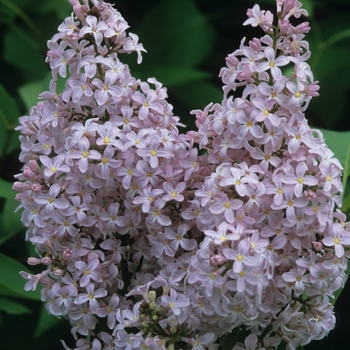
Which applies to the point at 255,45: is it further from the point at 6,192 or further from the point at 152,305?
the point at 6,192

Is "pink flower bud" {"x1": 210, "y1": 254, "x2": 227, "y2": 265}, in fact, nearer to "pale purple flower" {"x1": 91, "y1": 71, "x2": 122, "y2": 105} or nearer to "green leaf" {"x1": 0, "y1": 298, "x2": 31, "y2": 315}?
"pale purple flower" {"x1": 91, "y1": 71, "x2": 122, "y2": 105}

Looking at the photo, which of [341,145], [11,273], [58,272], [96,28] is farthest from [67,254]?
[341,145]

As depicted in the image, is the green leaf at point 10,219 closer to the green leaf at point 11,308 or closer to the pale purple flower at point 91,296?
the green leaf at point 11,308

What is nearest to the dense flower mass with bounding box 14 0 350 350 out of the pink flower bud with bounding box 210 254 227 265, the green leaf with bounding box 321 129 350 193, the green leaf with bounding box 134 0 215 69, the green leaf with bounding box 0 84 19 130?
the pink flower bud with bounding box 210 254 227 265

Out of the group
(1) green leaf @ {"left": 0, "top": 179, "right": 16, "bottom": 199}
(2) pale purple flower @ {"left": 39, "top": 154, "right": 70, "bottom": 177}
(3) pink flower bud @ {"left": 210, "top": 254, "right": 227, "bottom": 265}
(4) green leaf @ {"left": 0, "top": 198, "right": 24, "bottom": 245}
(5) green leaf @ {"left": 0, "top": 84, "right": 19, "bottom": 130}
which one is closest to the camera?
(3) pink flower bud @ {"left": 210, "top": 254, "right": 227, "bottom": 265}

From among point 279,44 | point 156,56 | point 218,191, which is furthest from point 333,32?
point 218,191
